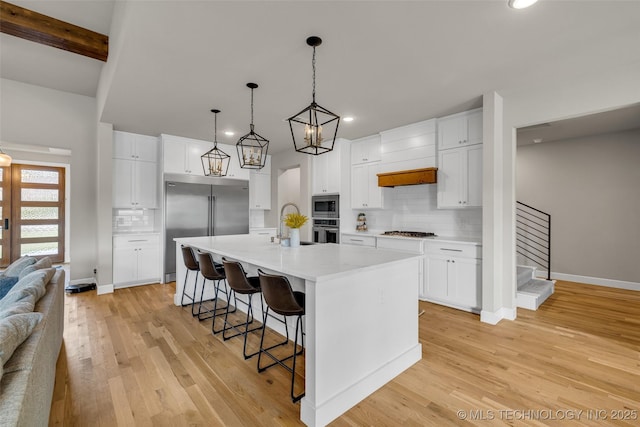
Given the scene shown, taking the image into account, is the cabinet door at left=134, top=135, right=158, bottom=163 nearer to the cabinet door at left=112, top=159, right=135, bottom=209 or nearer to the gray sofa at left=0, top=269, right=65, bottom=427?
the cabinet door at left=112, top=159, right=135, bottom=209

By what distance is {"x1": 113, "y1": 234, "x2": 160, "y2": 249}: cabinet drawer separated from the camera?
4.59m

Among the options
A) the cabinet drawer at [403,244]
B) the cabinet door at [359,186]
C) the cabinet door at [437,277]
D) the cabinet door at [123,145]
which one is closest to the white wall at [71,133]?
the cabinet door at [123,145]

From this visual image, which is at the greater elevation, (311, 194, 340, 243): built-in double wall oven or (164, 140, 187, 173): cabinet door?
(164, 140, 187, 173): cabinet door

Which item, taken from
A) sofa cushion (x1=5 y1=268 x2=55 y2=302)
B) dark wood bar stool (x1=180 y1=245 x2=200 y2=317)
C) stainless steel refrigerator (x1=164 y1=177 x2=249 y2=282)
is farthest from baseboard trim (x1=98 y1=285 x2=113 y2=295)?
sofa cushion (x1=5 y1=268 x2=55 y2=302)

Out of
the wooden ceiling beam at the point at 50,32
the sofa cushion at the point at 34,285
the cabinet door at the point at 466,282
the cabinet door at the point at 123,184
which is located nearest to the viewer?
the sofa cushion at the point at 34,285

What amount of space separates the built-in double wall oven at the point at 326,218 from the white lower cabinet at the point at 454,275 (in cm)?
170

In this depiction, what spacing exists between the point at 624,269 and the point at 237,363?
5.85 meters

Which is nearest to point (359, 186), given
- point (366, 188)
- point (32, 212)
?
point (366, 188)

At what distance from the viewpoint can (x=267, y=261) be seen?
2121 millimetres

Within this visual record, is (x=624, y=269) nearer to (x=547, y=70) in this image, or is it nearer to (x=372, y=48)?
(x=547, y=70)

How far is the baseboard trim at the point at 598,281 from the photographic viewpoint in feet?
14.6

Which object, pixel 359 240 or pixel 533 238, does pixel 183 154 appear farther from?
pixel 533 238

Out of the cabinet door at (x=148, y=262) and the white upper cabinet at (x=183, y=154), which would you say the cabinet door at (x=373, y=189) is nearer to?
the white upper cabinet at (x=183, y=154)

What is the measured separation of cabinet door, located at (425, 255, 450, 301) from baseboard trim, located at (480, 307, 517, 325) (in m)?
0.54
